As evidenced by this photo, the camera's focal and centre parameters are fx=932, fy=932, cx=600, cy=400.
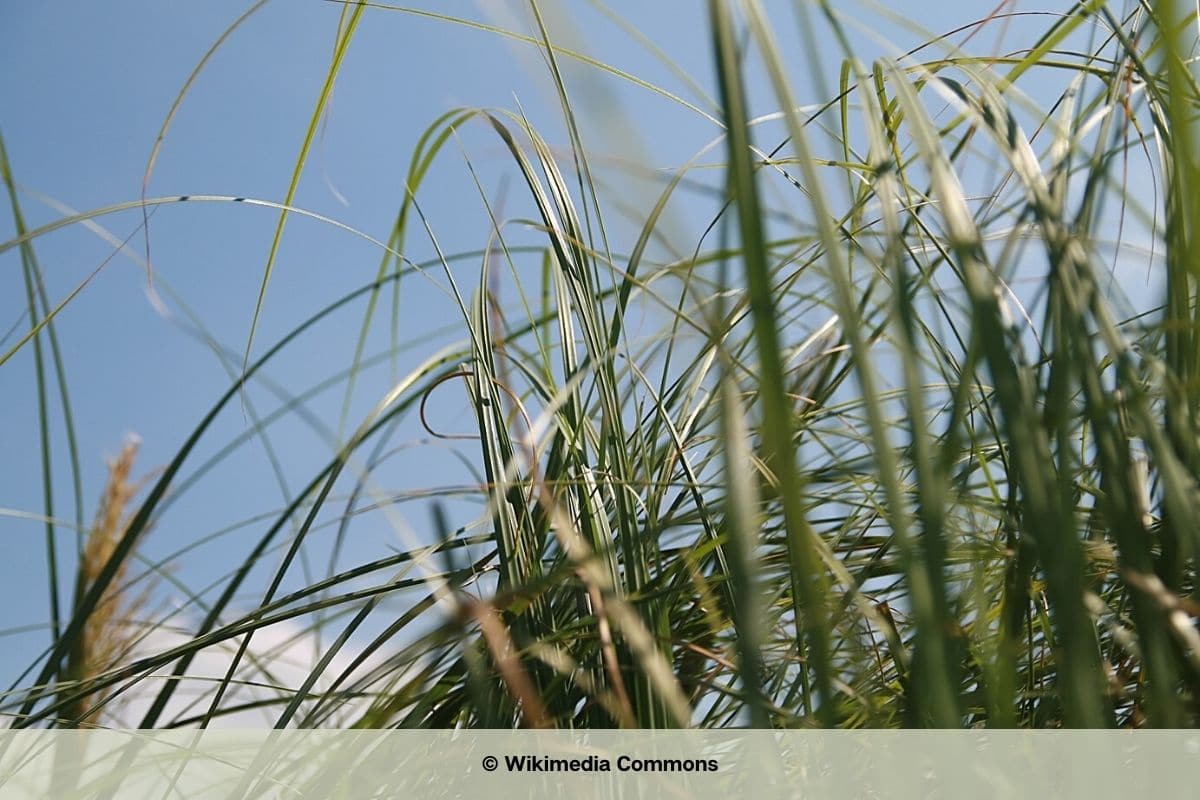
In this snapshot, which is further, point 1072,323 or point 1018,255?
point 1018,255

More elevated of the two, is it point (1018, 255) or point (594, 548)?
point (1018, 255)

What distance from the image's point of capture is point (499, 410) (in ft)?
1.39

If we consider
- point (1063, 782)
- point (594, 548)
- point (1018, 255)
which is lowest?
point (1063, 782)

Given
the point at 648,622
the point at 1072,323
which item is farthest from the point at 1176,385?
the point at 648,622

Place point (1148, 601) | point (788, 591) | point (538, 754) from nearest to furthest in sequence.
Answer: point (1148, 601)
point (538, 754)
point (788, 591)

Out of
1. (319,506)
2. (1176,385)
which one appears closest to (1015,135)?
(1176,385)

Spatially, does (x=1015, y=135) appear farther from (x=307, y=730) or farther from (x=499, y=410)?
(x=307, y=730)

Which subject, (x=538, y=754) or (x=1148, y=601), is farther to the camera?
(x=538, y=754)

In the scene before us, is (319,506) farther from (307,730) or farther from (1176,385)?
(1176,385)

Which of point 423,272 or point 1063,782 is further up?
point 423,272

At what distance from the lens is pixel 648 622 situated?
1.16 ft

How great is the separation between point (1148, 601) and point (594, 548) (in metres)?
0.21

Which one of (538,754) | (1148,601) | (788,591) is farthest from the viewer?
(788,591)

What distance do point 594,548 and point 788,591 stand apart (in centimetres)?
16
